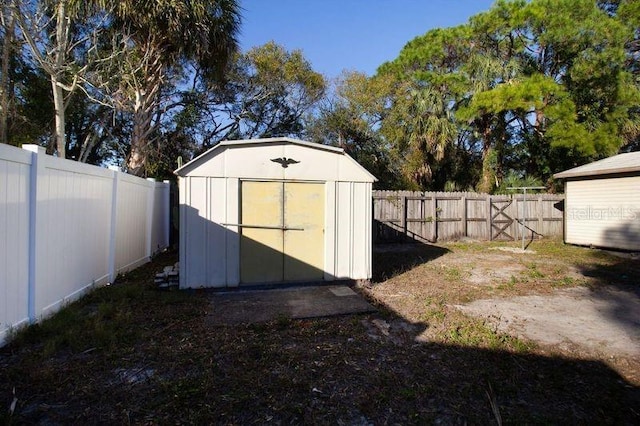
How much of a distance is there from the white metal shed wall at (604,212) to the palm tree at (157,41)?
11.7 meters

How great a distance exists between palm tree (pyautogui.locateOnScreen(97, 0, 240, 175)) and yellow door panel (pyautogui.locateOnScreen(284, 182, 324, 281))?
6.17m

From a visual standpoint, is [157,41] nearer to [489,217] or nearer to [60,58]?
[60,58]

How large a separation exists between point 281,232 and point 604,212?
33.9 feet

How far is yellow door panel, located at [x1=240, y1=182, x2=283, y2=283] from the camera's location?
600cm

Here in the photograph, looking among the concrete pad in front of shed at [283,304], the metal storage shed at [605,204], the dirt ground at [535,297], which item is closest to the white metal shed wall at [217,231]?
the concrete pad in front of shed at [283,304]

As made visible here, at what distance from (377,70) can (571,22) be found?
8.20 m

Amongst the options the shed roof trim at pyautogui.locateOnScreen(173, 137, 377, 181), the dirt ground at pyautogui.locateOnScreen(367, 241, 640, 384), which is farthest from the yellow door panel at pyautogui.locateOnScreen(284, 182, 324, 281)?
the dirt ground at pyautogui.locateOnScreen(367, 241, 640, 384)

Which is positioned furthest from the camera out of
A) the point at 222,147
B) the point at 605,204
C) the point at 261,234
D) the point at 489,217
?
the point at 489,217

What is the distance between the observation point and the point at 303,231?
6270 mm

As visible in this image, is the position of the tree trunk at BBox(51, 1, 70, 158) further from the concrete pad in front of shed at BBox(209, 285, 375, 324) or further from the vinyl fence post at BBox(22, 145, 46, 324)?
the concrete pad in front of shed at BBox(209, 285, 375, 324)

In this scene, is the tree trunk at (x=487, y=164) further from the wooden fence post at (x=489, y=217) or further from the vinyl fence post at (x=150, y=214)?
the vinyl fence post at (x=150, y=214)

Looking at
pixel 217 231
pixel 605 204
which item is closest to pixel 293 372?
pixel 217 231

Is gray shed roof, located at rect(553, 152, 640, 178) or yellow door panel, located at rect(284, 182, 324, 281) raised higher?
gray shed roof, located at rect(553, 152, 640, 178)

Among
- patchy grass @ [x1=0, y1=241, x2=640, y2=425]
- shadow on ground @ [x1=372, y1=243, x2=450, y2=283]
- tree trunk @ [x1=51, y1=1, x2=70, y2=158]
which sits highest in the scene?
Result: tree trunk @ [x1=51, y1=1, x2=70, y2=158]
